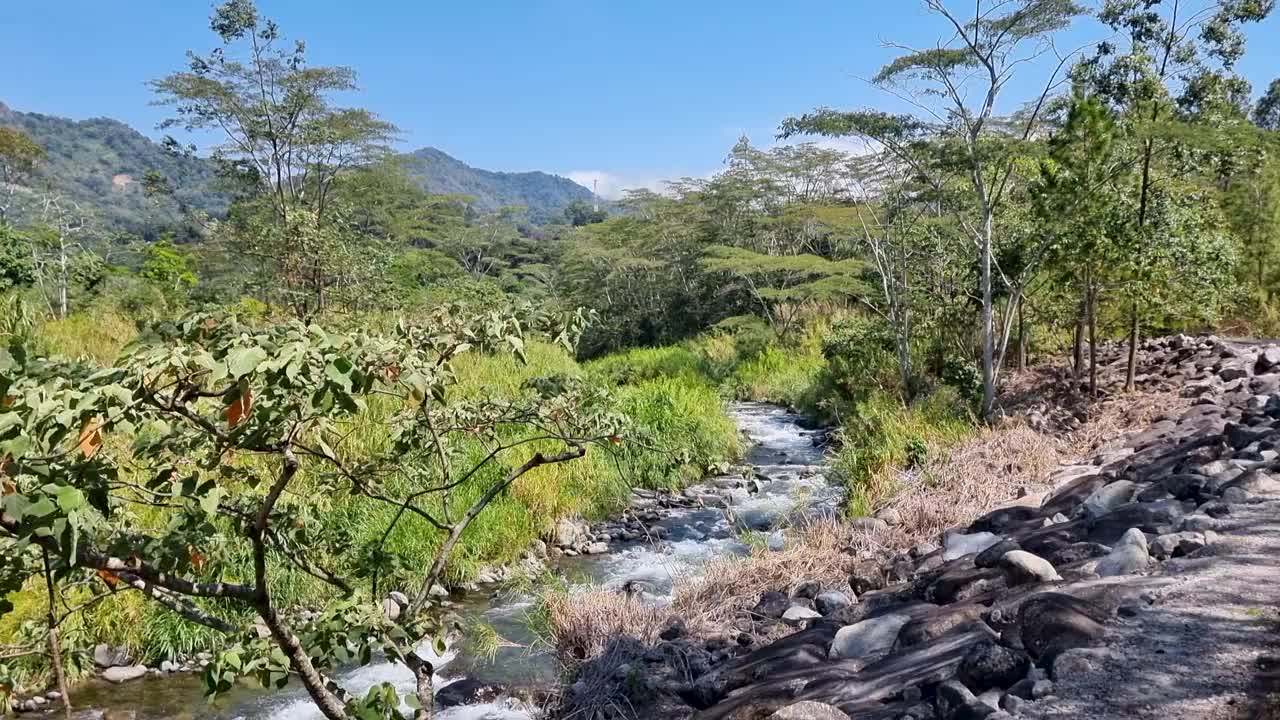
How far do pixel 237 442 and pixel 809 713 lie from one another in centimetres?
198

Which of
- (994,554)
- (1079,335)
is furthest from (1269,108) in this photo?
(994,554)

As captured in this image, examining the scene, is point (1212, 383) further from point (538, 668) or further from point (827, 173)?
point (827, 173)

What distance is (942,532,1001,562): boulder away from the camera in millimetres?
4805

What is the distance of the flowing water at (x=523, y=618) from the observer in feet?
16.1

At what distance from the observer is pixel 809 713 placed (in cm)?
267

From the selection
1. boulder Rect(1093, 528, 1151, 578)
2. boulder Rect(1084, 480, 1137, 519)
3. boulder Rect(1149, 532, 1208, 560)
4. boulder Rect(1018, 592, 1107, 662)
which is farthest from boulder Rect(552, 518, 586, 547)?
boulder Rect(1018, 592, 1107, 662)

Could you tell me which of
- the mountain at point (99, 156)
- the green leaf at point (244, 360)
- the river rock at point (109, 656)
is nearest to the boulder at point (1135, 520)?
the green leaf at point (244, 360)

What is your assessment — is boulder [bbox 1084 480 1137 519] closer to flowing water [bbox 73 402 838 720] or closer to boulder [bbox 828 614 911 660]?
boulder [bbox 828 614 911 660]

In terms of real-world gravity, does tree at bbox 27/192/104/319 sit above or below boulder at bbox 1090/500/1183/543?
above

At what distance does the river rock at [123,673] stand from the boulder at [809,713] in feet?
15.0

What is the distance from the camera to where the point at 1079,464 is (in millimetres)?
6770

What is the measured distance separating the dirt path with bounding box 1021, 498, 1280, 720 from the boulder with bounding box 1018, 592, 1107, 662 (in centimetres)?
7

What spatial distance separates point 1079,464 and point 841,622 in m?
3.61

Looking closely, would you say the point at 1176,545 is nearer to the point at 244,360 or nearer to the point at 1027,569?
the point at 1027,569
